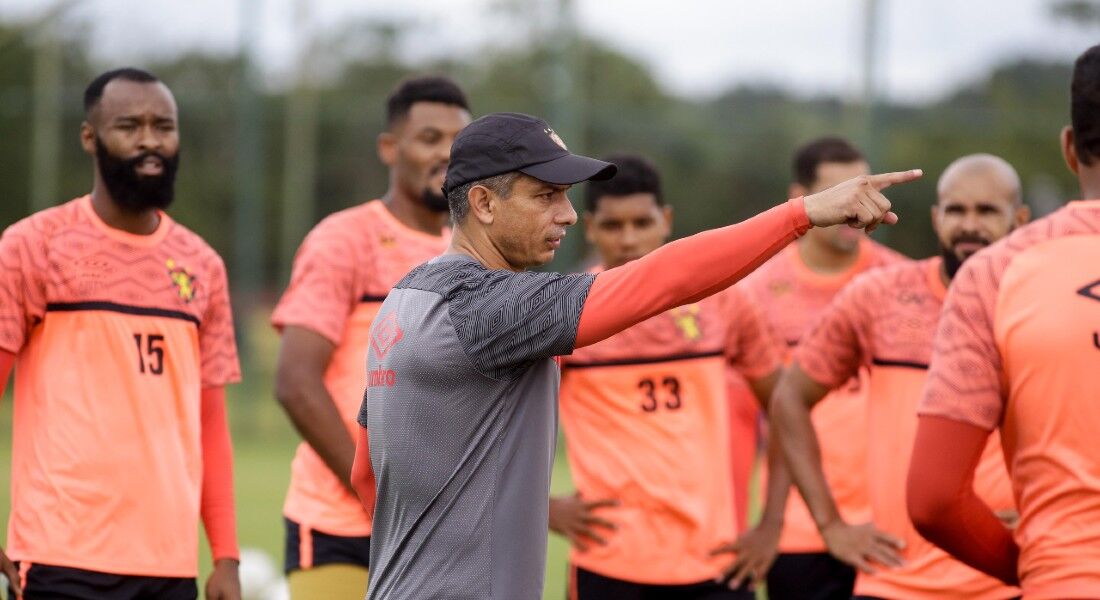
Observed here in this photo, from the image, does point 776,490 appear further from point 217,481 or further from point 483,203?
point 483,203

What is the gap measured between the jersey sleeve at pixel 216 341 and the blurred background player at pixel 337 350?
20 cm

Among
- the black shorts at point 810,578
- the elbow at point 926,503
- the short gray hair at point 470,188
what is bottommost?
the black shorts at point 810,578

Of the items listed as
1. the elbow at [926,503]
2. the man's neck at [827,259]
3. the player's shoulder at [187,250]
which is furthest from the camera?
the man's neck at [827,259]

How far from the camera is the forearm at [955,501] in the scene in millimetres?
3588

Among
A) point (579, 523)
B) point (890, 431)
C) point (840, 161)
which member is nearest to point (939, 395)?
point (890, 431)

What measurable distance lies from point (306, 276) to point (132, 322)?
807 mm

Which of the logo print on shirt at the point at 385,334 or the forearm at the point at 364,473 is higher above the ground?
the logo print on shirt at the point at 385,334

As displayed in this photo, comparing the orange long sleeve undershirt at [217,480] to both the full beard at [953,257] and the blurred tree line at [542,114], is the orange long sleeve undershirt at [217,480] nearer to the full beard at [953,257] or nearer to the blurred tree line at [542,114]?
the full beard at [953,257]

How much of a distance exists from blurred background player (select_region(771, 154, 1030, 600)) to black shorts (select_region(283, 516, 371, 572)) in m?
1.78

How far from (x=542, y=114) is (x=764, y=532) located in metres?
13.4

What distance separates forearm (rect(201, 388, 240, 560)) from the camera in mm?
5648

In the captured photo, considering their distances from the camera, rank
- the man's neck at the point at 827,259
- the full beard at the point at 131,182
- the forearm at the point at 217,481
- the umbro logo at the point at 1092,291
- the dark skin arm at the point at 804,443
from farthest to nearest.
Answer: the man's neck at the point at 827,259 → the dark skin arm at the point at 804,443 → the forearm at the point at 217,481 → the full beard at the point at 131,182 → the umbro logo at the point at 1092,291

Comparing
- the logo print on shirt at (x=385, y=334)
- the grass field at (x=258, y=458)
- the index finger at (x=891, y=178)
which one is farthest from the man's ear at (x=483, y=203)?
the grass field at (x=258, y=458)

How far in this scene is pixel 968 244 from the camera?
19.1 feet
